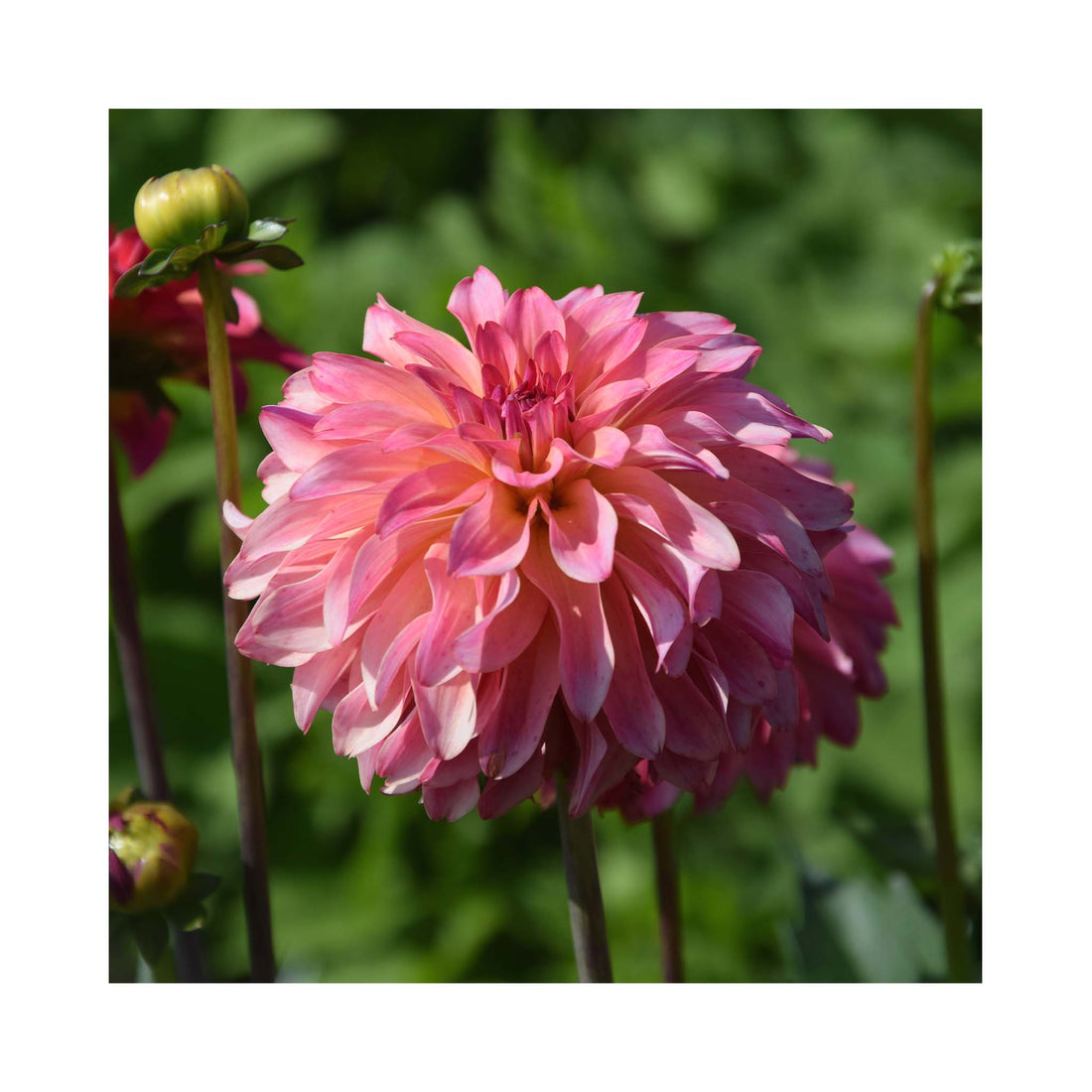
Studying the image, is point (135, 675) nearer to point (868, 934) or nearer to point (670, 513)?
point (670, 513)

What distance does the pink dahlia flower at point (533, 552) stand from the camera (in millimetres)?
343

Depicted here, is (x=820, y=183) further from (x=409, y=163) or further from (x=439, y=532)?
(x=439, y=532)

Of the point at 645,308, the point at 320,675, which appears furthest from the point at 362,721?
the point at 645,308

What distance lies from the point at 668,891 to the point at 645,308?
2.44 feet

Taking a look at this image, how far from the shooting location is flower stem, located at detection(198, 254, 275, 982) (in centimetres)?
43

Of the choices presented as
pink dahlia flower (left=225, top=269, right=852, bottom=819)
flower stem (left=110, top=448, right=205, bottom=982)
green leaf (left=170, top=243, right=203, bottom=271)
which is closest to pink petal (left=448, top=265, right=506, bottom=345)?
pink dahlia flower (left=225, top=269, right=852, bottom=819)

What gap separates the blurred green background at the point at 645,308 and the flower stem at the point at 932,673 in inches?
1.4

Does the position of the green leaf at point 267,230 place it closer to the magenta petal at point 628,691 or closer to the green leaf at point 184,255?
the green leaf at point 184,255

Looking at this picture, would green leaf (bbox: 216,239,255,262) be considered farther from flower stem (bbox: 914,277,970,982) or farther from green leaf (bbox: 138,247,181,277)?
flower stem (bbox: 914,277,970,982)

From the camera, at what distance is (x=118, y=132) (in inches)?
25.6

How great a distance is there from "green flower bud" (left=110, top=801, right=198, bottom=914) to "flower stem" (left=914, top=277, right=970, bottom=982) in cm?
35

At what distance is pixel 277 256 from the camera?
17.1 inches
